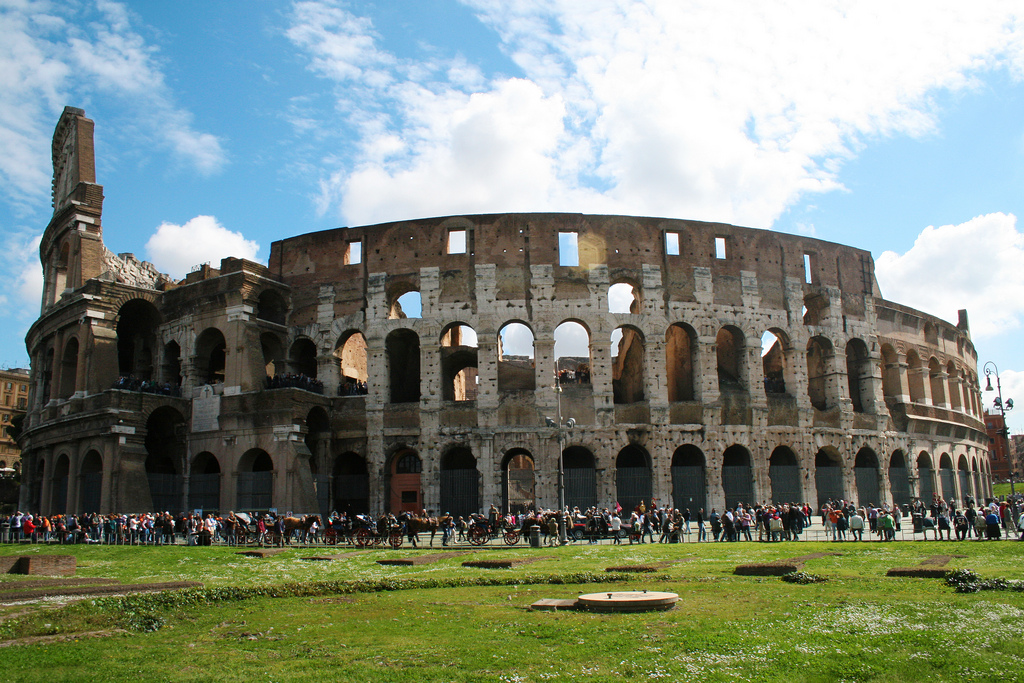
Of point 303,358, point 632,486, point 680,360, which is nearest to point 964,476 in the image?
point 680,360

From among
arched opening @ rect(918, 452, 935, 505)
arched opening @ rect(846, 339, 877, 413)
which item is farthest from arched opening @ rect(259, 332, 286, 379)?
arched opening @ rect(918, 452, 935, 505)

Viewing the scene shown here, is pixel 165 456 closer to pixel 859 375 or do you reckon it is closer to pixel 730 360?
pixel 730 360

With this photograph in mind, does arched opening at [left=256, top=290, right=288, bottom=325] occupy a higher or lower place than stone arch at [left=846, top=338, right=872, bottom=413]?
higher

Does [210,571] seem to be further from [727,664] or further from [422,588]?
[727,664]

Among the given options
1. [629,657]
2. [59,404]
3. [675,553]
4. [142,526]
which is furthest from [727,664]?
[59,404]

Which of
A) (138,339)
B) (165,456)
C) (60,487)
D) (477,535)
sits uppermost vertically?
(138,339)

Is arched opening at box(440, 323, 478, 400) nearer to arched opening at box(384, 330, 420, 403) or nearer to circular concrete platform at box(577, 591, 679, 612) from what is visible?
arched opening at box(384, 330, 420, 403)
